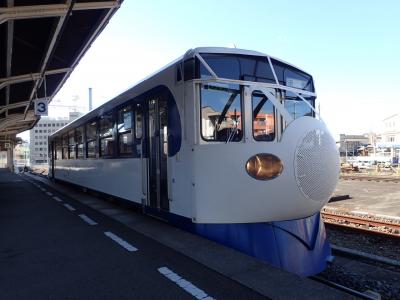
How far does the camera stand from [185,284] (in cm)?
445

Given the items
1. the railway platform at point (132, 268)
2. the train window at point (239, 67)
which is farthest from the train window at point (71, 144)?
the train window at point (239, 67)

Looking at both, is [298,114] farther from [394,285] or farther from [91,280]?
[91,280]

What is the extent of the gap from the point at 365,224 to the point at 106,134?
23.5 ft

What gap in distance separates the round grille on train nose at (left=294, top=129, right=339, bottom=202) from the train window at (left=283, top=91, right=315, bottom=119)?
624mm

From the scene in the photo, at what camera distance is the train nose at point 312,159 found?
5.52 metres

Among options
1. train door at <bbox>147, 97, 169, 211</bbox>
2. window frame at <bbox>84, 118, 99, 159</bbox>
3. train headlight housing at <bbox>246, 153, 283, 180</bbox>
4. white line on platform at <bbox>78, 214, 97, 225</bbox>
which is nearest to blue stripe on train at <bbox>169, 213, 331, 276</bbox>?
train headlight housing at <bbox>246, 153, 283, 180</bbox>

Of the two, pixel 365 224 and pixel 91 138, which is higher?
pixel 91 138

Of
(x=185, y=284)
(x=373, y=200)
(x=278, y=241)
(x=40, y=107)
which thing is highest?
(x=40, y=107)

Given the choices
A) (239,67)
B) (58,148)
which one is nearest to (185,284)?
(239,67)

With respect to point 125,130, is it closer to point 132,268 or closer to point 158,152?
point 158,152

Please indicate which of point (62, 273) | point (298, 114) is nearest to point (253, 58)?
point (298, 114)

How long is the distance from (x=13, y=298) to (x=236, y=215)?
2.87 meters

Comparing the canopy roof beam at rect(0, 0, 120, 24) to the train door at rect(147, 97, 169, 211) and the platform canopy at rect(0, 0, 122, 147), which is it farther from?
the train door at rect(147, 97, 169, 211)

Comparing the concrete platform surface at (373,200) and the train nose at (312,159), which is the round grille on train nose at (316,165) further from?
the concrete platform surface at (373,200)
